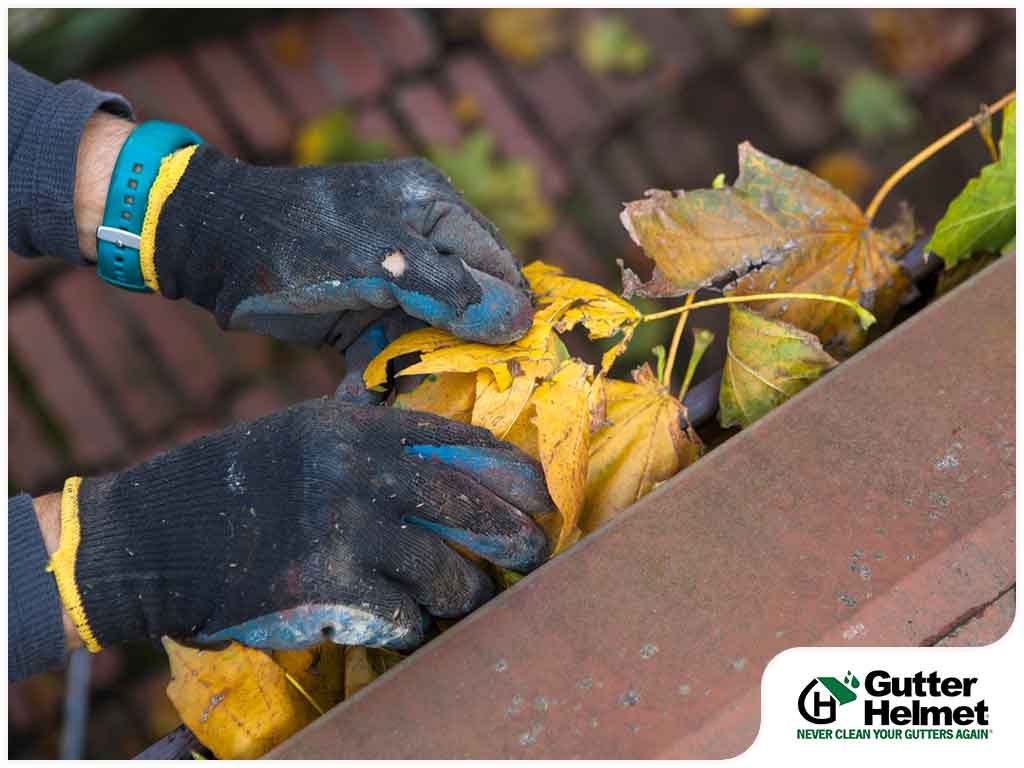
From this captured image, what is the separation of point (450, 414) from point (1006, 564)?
0.64 m

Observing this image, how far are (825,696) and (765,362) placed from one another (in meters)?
0.40

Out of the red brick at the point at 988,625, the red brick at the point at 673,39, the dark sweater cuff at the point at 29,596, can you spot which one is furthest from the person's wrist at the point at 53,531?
the red brick at the point at 673,39

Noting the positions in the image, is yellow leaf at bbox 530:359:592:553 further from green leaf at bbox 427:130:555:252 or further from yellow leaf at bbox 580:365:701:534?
green leaf at bbox 427:130:555:252

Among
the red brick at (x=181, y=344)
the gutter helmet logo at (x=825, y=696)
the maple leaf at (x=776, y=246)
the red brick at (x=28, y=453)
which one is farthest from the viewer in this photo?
the red brick at (x=181, y=344)

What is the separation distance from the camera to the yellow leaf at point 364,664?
1170 millimetres

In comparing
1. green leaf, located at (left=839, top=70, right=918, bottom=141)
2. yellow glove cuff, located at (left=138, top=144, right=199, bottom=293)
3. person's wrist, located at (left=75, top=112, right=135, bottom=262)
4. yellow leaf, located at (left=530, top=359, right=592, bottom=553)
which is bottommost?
green leaf, located at (left=839, top=70, right=918, bottom=141)

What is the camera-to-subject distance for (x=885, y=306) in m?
1.36

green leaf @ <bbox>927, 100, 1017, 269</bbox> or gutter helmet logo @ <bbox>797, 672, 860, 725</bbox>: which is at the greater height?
green leaf @ <bbox>927, 100, 1017, 269</bbox>

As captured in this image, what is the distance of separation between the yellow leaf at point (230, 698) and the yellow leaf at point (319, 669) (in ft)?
0.12

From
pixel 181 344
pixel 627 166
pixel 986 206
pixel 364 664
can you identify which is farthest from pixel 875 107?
pixel 364 664

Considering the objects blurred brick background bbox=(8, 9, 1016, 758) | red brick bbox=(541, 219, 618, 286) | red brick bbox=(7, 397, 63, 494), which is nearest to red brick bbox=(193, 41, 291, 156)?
blurred brick background bbox=(8, 9, 1016, 758)

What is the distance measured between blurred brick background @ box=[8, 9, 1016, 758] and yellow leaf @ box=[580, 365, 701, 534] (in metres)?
1.17

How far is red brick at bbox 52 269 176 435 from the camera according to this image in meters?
2.24

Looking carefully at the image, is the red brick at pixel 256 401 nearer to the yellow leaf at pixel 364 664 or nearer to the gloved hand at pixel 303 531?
the gloved hand at pixel 303 531
